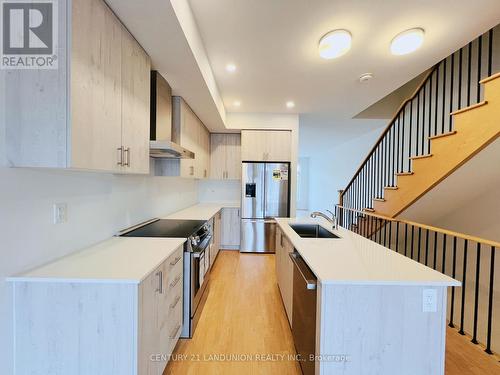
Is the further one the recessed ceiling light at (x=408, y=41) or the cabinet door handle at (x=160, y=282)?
the recessed ceiling light at (x=408, y=41)

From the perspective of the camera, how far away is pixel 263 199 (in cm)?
443

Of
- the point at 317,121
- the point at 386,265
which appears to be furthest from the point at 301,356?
the point at 317,121

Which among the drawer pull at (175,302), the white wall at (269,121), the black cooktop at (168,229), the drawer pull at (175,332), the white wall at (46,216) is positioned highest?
the white wall at (269,121)

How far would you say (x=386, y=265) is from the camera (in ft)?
4.71

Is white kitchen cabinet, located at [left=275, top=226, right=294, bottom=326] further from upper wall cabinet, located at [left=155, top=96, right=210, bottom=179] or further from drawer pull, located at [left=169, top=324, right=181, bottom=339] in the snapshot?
upper wall cabinet, located at [left=155, top=96, right=210, bottom=179]

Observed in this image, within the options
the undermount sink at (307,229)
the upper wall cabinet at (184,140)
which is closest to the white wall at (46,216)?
the upper wall cabinet at (184,140)

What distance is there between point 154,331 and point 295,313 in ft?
3.57

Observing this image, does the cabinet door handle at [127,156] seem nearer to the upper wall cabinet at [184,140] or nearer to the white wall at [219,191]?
the upper wall cabinet at [184,140]

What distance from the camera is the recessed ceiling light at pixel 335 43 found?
2109 mm

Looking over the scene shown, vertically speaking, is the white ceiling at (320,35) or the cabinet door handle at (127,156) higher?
the white ceiling at (320,35)

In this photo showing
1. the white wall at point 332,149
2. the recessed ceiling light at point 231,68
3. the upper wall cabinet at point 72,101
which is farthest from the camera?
the white wall at point 332,149

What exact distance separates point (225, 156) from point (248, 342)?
11.8ft

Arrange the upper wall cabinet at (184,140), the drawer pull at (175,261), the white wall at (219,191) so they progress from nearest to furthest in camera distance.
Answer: the drawer pull at (175,261), the upper wall cabinet at (184,140), the white wall at (219,191)

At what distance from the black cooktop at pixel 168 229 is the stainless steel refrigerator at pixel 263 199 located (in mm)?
1717
